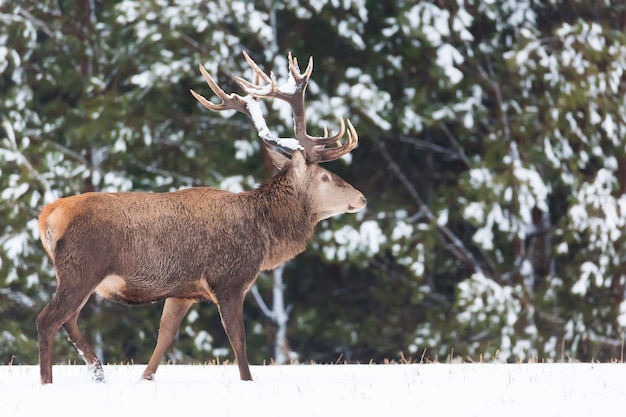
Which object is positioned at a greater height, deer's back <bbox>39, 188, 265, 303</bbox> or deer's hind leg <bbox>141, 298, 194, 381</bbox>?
deer's back <bbox>39, 188, 265, 303</bbox>

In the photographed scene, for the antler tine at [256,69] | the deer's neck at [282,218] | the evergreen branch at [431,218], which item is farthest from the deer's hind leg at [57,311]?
the evergreen branch at [431,218]

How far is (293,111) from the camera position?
31.1 ft

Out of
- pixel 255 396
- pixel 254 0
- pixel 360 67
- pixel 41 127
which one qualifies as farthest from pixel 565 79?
pixel 255 396

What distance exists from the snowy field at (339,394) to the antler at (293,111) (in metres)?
1.66

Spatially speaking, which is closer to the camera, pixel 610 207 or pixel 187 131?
pixel 610 207

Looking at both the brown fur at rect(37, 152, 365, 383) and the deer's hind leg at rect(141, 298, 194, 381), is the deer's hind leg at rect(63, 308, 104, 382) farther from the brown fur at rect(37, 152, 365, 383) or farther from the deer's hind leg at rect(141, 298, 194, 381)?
the deer's hind leg at rect(141, 298, 194, 381)

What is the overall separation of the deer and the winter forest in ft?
21.7

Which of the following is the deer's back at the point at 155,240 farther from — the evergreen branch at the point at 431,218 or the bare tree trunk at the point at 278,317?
the evergreen branch at the point at 431,218

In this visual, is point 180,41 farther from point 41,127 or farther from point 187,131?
point 41,127

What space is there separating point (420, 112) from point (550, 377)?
374 inches

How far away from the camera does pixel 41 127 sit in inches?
746

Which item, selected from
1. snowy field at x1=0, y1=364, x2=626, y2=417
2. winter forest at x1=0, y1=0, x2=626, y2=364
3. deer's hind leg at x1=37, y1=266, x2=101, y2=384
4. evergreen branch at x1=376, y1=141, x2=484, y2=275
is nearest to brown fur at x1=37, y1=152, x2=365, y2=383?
deer's hind leg at x1=37, y1=266, x2=101, y2=384

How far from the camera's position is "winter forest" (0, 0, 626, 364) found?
55.1 ft

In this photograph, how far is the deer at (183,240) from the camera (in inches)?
308
